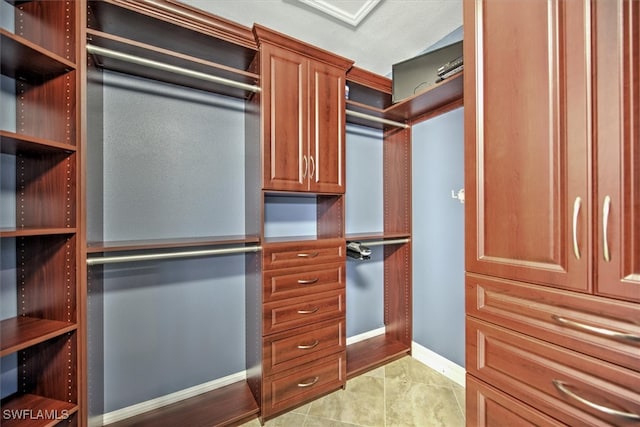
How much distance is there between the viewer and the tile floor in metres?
1.54

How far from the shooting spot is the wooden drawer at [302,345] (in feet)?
5.08

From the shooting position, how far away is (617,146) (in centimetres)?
74

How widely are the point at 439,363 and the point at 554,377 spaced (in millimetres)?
1321

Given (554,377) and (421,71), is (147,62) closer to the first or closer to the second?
(421,71)

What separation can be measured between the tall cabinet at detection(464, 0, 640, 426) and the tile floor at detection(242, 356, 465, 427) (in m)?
0.62

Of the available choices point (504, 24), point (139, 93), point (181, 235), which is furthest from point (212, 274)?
point (504, 24)

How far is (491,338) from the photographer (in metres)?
1.06

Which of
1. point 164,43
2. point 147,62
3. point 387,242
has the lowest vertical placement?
point 387,242

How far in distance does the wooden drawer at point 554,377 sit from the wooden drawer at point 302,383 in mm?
939

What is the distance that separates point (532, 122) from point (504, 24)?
42 centimetres

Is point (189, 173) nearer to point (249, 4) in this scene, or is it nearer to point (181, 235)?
point (181, 235)

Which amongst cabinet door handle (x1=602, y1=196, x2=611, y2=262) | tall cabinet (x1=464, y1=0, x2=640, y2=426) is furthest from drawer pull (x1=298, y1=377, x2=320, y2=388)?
cabinet door handle (x1=602, y1=196, x2=611, y2=262)

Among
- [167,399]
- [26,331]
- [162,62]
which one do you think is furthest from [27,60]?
[167,399]

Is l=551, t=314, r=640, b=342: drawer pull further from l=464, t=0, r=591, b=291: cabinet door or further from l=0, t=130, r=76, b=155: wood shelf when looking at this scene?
l=0, t=130, r=76, b=155: wood shelf
